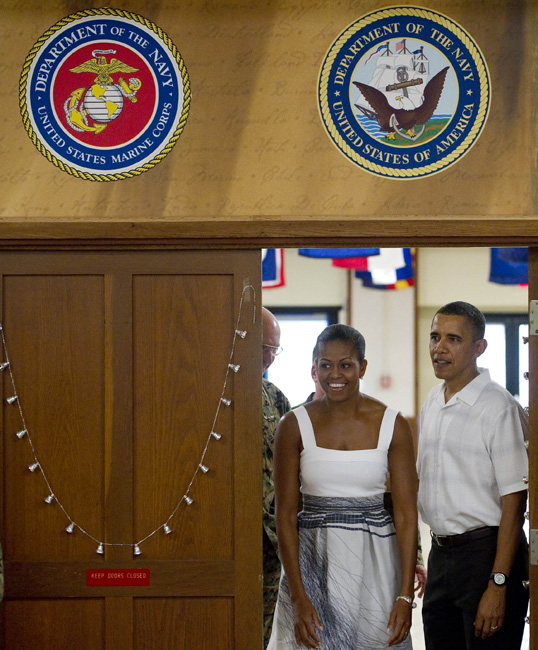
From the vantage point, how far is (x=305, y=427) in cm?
313

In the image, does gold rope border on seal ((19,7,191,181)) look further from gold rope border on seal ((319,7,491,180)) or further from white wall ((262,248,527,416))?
white wall ((262,248,527,416))

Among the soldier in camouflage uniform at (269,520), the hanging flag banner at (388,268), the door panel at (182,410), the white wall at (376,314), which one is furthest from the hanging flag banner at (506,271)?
the door panel at (182,410)

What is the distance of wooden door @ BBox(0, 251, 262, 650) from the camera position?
10.1ft

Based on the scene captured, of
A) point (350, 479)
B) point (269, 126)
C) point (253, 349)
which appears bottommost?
point (350, 479)

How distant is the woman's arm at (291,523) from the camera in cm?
296

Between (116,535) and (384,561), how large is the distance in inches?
38.0

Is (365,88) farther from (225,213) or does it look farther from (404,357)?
(404,357)

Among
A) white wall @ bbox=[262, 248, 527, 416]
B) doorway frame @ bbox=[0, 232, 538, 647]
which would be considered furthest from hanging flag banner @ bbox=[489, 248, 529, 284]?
doorway frame @ bbox=[0, 232, 538, 647]

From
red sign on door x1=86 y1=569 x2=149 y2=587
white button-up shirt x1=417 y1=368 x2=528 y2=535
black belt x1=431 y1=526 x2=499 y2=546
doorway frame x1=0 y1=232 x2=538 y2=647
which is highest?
doorway frame x1=0 y1=232 x2=538 y2=647

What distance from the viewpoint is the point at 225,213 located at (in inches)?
119

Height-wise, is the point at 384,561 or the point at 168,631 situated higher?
Result: the point at 384,561

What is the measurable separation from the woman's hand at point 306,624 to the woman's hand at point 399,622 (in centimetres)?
25

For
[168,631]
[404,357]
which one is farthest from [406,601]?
[404,357]

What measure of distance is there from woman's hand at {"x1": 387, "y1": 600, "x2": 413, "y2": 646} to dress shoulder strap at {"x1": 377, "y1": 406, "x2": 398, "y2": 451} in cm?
54
